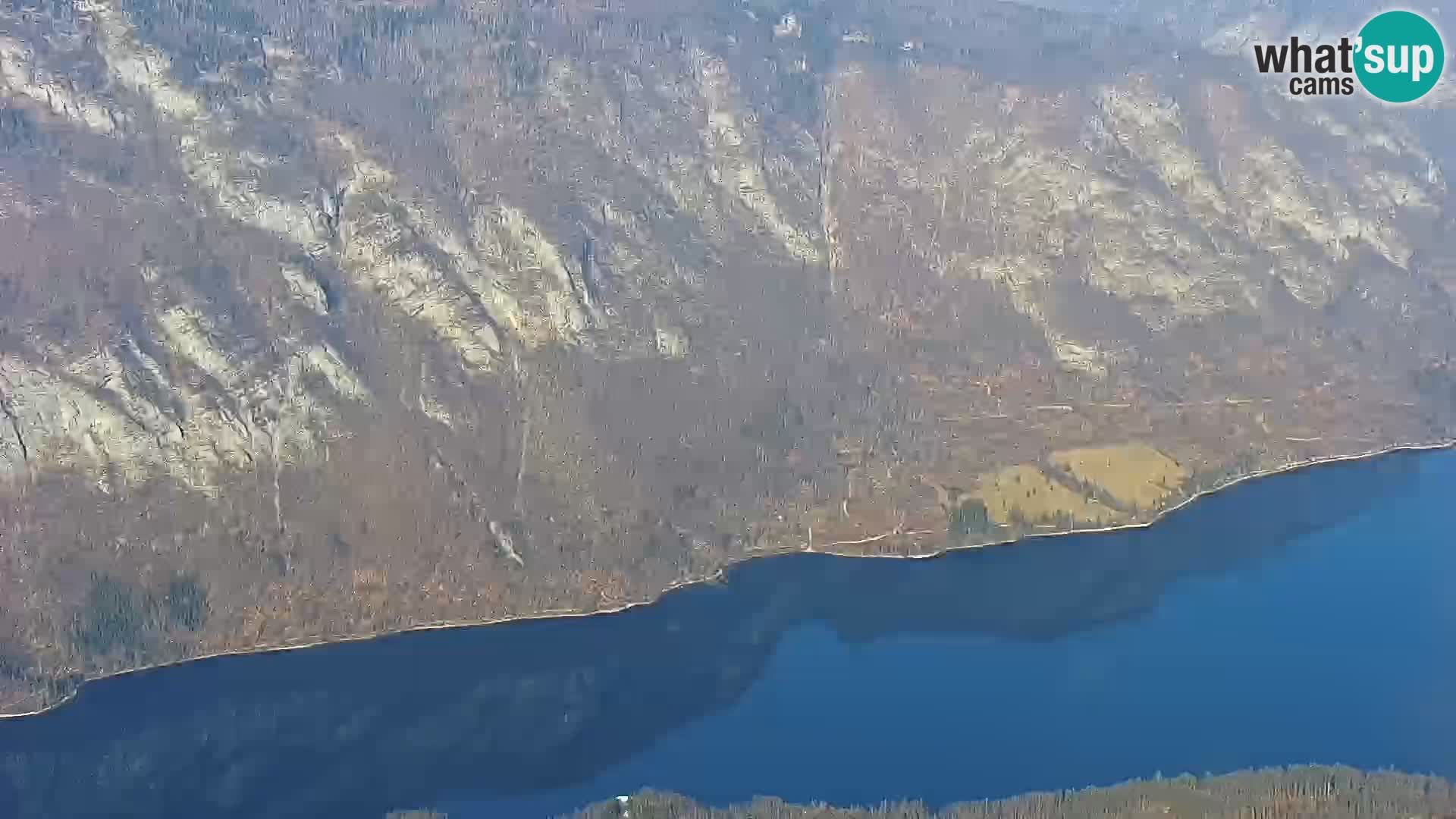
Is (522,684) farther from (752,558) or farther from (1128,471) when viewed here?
(1128,471)

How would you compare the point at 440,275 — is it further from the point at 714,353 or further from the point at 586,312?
the point at 714,353

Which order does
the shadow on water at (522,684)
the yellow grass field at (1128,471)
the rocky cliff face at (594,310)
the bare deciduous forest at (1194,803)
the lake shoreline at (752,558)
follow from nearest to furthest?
1. the bare deciduous forest at (1194,803)
2. the shadow on water at (522,684)
3. the lake shoreline at (752,558)
4. the rocky cliff face at (594,310)
5. the yellow grass field at (1128,471)

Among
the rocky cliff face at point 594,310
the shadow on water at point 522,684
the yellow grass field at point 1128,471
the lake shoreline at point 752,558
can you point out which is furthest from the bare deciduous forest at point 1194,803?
the yellow grass field at point 1128,471

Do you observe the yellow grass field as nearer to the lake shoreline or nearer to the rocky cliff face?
the rocky cliff face

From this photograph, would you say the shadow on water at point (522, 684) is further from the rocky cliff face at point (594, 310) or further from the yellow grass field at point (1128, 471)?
the rocky cliff face at point (594, 310)

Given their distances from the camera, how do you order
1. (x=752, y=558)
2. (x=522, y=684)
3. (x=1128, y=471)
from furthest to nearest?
(x=1128, y=471) < (x=752, y=558) < (x=522, y=684)

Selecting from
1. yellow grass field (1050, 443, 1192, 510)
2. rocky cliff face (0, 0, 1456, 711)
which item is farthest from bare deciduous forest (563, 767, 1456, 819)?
yellow grass field (1050, 443, 1192, 510)

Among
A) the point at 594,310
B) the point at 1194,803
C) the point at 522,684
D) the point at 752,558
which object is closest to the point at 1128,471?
the point at 752,558
